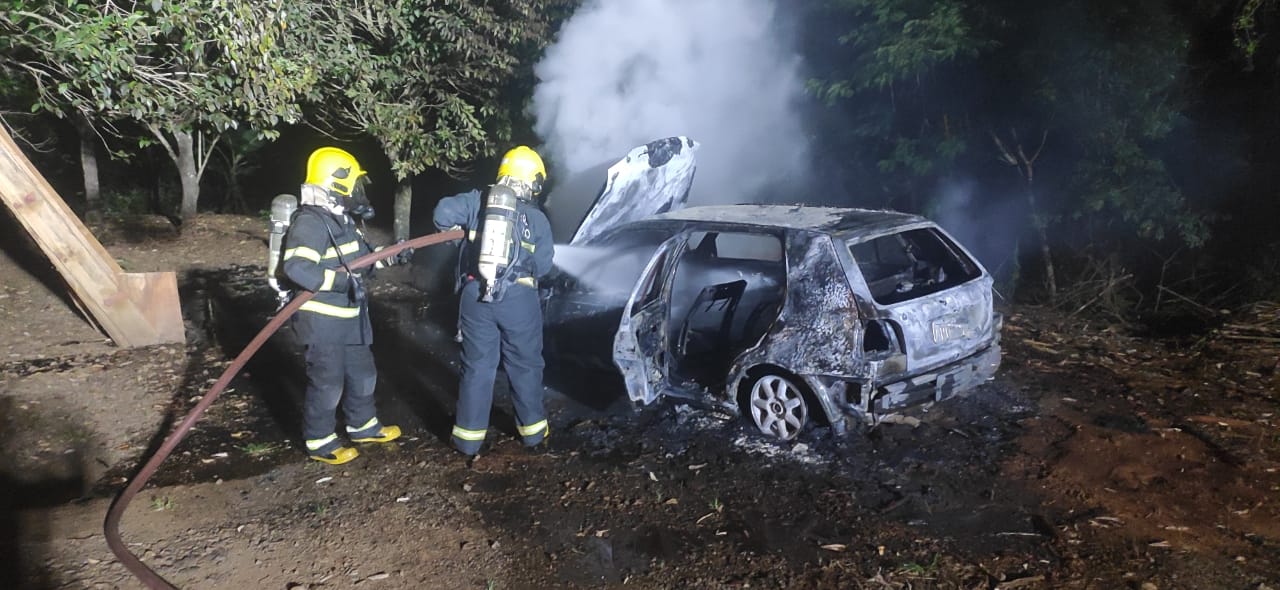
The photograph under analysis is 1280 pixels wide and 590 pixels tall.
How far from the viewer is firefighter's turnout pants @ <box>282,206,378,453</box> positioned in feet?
15.5

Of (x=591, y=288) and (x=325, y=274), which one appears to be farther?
(x=591, y=288)

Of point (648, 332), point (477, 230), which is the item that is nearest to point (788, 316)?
point (648, 332)

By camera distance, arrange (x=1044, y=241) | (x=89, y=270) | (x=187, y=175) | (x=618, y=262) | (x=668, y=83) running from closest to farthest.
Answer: (x=618, y=262) < (x=89, y=270) < (x=668, y=83) < (x=1044, y=241) < (x=187, y=175)

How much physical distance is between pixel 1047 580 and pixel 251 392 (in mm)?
5474

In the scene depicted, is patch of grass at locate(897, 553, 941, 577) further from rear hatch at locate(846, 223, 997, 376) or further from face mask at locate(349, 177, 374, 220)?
face mask at locate(349, 177, 374, 220)

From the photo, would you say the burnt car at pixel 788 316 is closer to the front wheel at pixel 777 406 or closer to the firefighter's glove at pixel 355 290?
the front wheel at pixel 777 406

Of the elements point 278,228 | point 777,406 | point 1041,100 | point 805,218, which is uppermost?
point 1041,100

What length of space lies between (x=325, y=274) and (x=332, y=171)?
0.61 metres

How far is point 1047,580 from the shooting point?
11.9ft

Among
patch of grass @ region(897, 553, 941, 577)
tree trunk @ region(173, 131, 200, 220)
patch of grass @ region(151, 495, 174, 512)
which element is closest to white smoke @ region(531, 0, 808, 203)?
patch of grass @ region(151, 495, 174, 512)

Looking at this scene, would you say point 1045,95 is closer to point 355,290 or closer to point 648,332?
point 648,332

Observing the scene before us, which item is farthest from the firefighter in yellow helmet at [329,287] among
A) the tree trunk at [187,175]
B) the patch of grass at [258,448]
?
the tree trunk at [187,175]

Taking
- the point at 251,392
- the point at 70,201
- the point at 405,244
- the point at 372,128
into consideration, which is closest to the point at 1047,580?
the point at 405,244

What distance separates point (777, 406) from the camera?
507 cm
